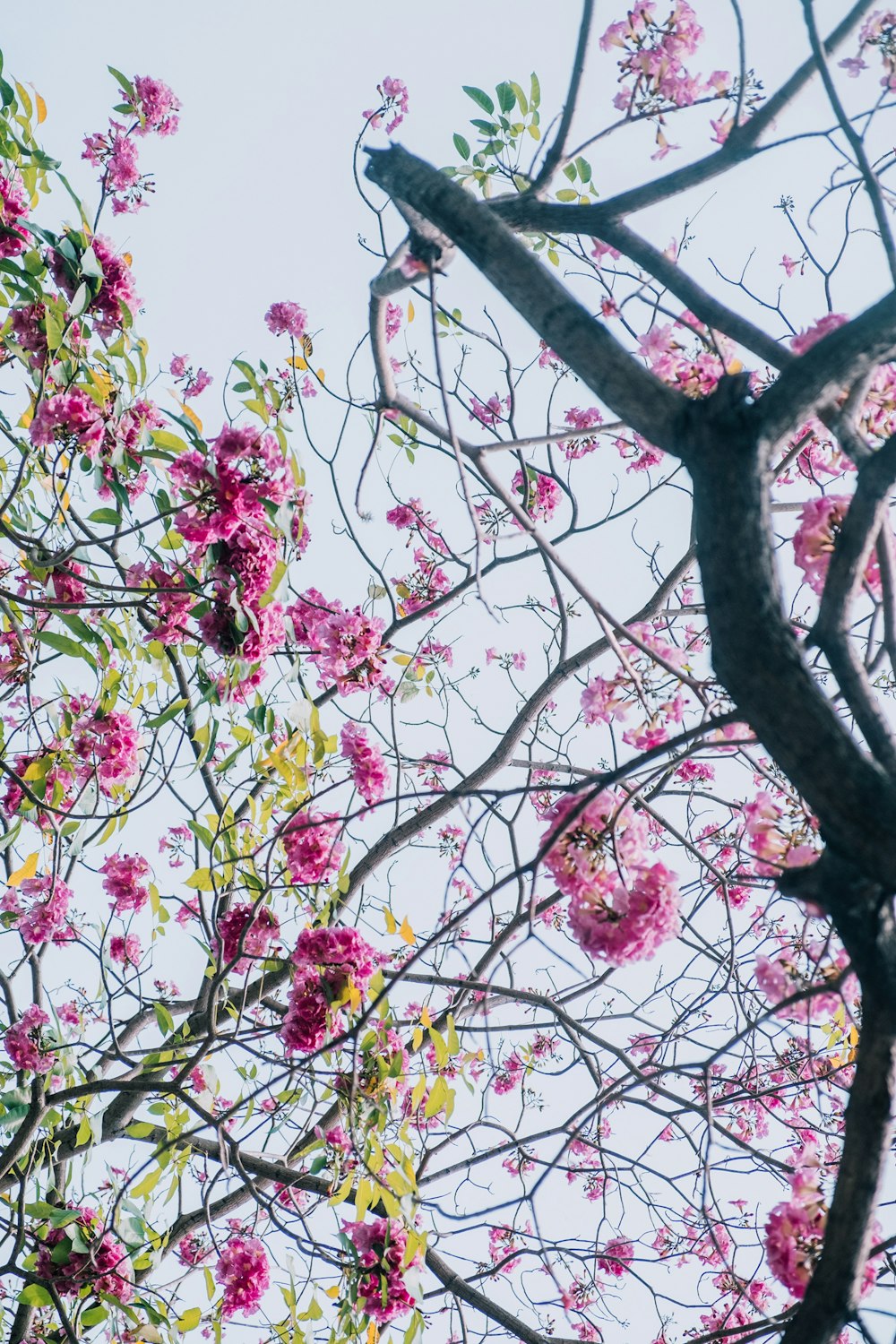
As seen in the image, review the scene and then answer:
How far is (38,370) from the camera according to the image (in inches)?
76.8

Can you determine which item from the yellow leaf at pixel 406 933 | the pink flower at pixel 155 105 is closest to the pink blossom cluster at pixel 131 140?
the pink flower at pixel 155 105

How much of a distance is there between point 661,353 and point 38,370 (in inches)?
51.1

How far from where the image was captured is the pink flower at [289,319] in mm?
3137

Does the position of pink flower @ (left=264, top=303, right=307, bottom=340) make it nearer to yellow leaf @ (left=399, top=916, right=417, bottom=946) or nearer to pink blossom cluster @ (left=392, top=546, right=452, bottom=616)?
pink blossom cluster @ (left=392, top=546, right=452, bottom=616)

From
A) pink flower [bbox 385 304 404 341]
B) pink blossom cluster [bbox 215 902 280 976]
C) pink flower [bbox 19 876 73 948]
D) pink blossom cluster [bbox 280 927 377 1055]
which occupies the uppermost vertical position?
pink flower [bbox 385 304 404 341]

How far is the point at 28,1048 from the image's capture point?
7.59 ft

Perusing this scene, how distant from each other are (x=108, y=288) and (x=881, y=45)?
1.64 meters

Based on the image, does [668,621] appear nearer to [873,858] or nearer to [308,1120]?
[308,1120]

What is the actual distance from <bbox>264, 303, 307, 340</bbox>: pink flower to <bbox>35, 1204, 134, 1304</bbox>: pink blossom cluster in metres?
2.62

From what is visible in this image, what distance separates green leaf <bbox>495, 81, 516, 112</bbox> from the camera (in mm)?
2355

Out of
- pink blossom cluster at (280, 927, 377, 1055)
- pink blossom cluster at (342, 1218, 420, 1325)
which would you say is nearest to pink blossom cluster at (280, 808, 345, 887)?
pink blossom cluster at (280, 927, 377, 1055)

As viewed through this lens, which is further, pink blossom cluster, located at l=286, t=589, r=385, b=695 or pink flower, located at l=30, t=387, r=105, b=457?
pink blossom cluster, located at l=286, t=589, r=385, b=695

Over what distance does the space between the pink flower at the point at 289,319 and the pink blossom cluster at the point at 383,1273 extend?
2640mm

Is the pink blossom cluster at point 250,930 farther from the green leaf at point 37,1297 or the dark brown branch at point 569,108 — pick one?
the dark brown branch at point 569,108
